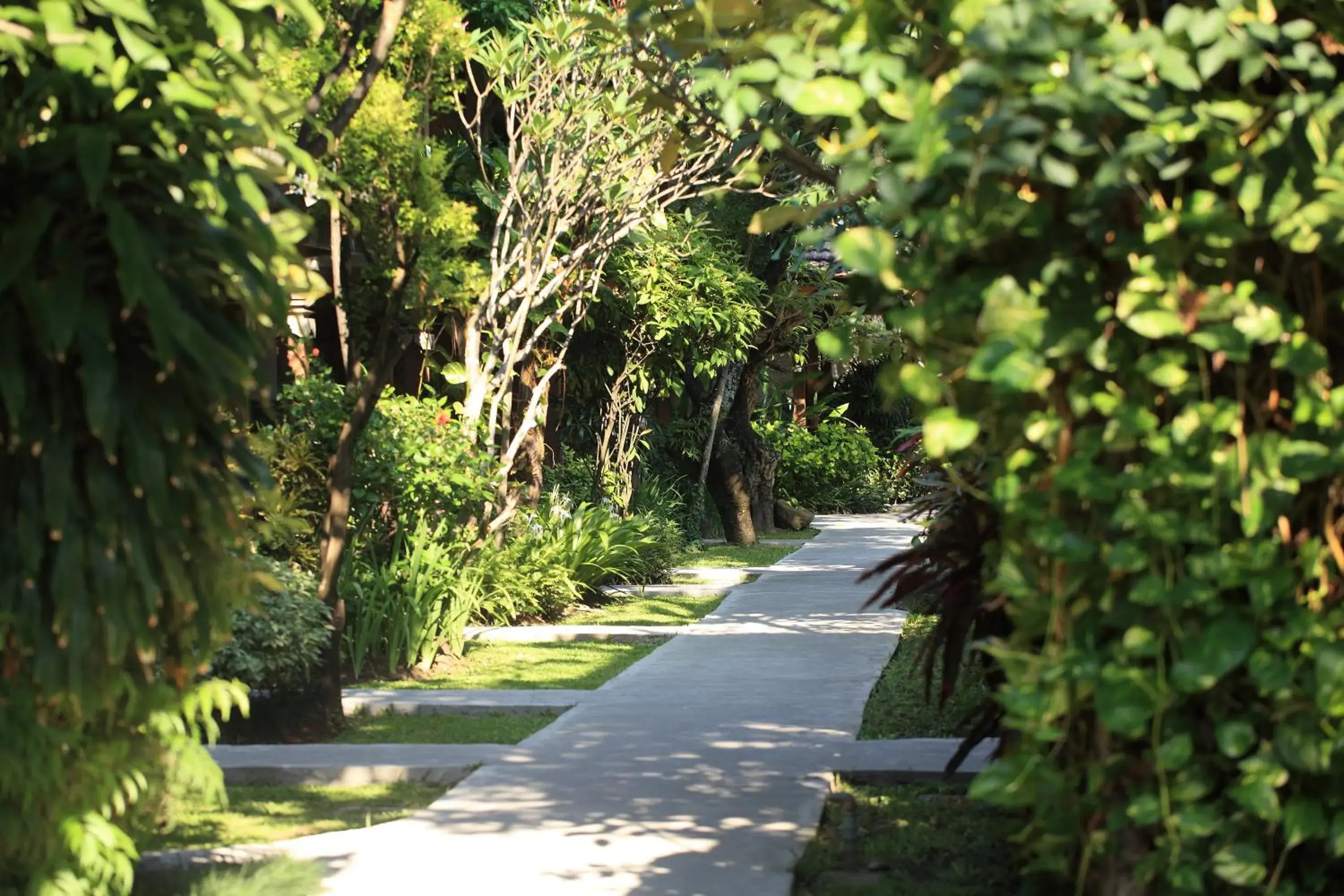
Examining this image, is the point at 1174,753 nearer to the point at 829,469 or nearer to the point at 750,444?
the point at 750,444

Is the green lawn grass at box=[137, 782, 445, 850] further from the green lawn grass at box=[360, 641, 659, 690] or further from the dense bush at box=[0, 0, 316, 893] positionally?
the green lawn grass at box=[360, 641, 659, 690]

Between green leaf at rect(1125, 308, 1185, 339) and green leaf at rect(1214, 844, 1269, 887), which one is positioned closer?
green leaf at rect(1125, 308, 1185, 339)

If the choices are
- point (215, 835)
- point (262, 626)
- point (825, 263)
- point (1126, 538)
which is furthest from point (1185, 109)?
point (825, 263)

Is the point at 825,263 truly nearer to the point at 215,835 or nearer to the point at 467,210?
the point at 467,210

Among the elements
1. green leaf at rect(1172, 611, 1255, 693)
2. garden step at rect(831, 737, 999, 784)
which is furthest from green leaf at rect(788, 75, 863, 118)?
garden step at rect(831, 737, 999, 784)

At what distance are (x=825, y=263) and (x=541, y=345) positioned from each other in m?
7.98

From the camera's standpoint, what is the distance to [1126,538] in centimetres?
316

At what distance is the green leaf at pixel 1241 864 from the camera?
3.19m

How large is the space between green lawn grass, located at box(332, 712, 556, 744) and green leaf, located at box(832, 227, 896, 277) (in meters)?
5.58

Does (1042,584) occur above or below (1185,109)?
below

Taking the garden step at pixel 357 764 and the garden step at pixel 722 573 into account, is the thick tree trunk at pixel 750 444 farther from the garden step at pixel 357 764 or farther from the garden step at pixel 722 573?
the garden step at pixel 357 764

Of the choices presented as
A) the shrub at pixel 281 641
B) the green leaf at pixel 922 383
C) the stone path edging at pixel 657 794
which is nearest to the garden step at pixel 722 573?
the stone path edging at pixel 657 794

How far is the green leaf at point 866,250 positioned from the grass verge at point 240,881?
3065 millimetres

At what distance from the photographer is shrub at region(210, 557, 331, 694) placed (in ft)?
25.5
